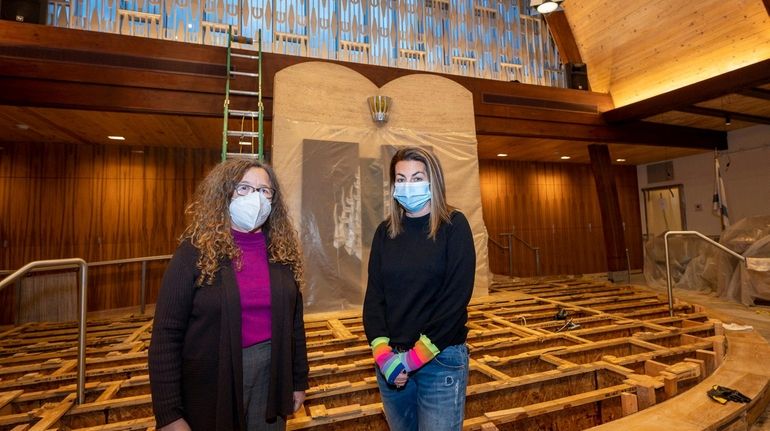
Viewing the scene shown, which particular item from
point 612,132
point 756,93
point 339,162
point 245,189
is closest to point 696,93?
point 756,93

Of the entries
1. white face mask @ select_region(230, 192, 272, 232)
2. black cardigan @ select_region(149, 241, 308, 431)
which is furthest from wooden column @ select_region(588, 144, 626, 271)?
black cardigan @ select_region(149, 241, 308, 431)

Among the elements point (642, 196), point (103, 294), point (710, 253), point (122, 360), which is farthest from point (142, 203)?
point (642, 196)

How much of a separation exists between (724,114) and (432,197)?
8.01 metres

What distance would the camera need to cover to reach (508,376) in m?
2.40

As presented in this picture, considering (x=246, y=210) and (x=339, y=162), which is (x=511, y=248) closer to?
(x=339, y=162)

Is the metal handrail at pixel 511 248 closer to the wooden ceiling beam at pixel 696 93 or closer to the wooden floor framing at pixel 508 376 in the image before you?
the wooden ceiling beam at pixel 696 93

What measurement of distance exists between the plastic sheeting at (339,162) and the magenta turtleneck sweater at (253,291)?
3051mm

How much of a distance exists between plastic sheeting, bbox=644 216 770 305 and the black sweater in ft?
14.7

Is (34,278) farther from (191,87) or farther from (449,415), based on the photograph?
(449,415)

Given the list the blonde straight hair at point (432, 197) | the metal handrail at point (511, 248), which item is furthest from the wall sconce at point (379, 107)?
the metal handrail at point (511, 248)

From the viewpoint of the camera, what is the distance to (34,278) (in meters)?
5.09

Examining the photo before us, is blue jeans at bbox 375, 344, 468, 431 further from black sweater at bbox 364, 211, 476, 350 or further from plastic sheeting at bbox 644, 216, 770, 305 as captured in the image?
plastic sheeting at bbox 644, 216, 770, 305

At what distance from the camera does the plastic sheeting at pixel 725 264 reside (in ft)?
16.4

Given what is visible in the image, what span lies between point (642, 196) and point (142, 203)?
11.6 metres
